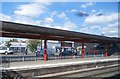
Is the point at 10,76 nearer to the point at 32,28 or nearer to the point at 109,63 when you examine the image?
the point at 32,28

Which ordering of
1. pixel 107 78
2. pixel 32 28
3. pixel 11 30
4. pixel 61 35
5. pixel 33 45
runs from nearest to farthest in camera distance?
pixel 107 78 → pixel 11 30 → pixel 32 28 → pixel 61 35 → pixel 33 45

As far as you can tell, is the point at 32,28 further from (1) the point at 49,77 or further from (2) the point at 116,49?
(2) the point at 116,49

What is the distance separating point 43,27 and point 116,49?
37.3 metres

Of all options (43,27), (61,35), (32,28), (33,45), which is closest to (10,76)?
(32,28)

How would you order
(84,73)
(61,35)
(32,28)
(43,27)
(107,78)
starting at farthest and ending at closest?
(61,35) < (43,27) < (32,28) < (84,73) < (107,78)

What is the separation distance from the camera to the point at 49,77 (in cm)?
1727

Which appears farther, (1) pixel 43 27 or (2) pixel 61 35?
(2) pixel 61 35

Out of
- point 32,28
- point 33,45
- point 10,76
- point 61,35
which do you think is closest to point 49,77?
point 10,76

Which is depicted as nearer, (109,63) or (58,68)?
(58,68)

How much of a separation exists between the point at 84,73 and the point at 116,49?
43.0m

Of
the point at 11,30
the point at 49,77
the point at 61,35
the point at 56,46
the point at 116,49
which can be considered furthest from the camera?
the point at 56,46

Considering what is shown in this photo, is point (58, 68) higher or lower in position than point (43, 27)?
lower

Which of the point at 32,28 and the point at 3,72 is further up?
the point at 32,28

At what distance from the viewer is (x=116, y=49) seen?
61781mm
